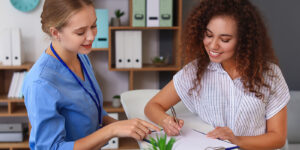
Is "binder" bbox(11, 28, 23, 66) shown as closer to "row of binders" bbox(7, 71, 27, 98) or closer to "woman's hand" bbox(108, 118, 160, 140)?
"row of binders" bbox(7, 71, 27, 98)

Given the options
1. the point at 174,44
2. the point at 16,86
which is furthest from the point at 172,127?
the point at 16,86

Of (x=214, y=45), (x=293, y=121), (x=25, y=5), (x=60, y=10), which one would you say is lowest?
(x=293, y=121)

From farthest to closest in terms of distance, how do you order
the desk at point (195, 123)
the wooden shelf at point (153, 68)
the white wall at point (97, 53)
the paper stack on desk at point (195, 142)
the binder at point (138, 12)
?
the white wall at point (97, 53) < the wooden shelf at point (153, 68) < the binder at point (138, 12) < the desk at point (195, 123) < the paper stack on desk at point (195, 142)

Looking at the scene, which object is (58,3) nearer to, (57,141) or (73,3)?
(73,3)

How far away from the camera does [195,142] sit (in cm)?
111

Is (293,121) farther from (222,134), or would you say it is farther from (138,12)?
(138,12)

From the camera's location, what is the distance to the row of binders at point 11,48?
3.10m

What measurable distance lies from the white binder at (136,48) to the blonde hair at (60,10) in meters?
1.93

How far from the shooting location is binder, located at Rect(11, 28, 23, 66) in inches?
122

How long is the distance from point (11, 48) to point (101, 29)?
2.85 feet

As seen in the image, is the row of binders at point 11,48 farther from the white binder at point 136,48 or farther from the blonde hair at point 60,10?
the blonde hair at point 60,10

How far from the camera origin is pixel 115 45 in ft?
10.4

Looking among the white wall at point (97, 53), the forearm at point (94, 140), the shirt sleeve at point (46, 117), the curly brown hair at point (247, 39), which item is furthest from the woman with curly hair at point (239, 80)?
the white wall at point (97, 53)

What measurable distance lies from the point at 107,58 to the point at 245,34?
2250mm
